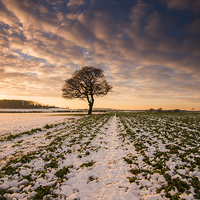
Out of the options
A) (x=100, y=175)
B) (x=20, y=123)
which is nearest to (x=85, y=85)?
(x=20, y=123)

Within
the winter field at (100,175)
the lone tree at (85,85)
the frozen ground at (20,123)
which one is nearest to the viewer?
the winter field at (100,175)

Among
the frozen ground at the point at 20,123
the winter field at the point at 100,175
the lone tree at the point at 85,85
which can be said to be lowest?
the frozen ground at the point at 20,123

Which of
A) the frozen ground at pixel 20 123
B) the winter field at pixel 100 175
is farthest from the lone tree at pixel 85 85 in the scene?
the winter field at pixel 100 175

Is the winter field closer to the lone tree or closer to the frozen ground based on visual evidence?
the frozen ground

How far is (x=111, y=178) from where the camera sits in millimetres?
4977

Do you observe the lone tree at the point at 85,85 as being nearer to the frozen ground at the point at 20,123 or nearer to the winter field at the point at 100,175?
the frozen ground at the point at 20,123

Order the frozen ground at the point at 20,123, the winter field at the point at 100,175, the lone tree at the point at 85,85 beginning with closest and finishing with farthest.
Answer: the winter field at the point at 100,175 → the frozen ground at the point at 20,123 → the lone tree at the point at 85,85

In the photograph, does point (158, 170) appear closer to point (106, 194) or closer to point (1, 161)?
point (106, 194)

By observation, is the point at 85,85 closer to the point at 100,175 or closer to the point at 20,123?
the point at 20,123

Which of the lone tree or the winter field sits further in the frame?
the lone tree

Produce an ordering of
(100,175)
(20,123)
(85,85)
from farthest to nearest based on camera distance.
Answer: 1. (85,85)
2. (20,123)
3. (100,175)

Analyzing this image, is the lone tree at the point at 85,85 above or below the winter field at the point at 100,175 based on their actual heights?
above

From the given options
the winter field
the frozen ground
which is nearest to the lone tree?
the frozen ground

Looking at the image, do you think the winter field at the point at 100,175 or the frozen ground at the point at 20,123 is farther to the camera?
the frozen ground at the point at 20,123
